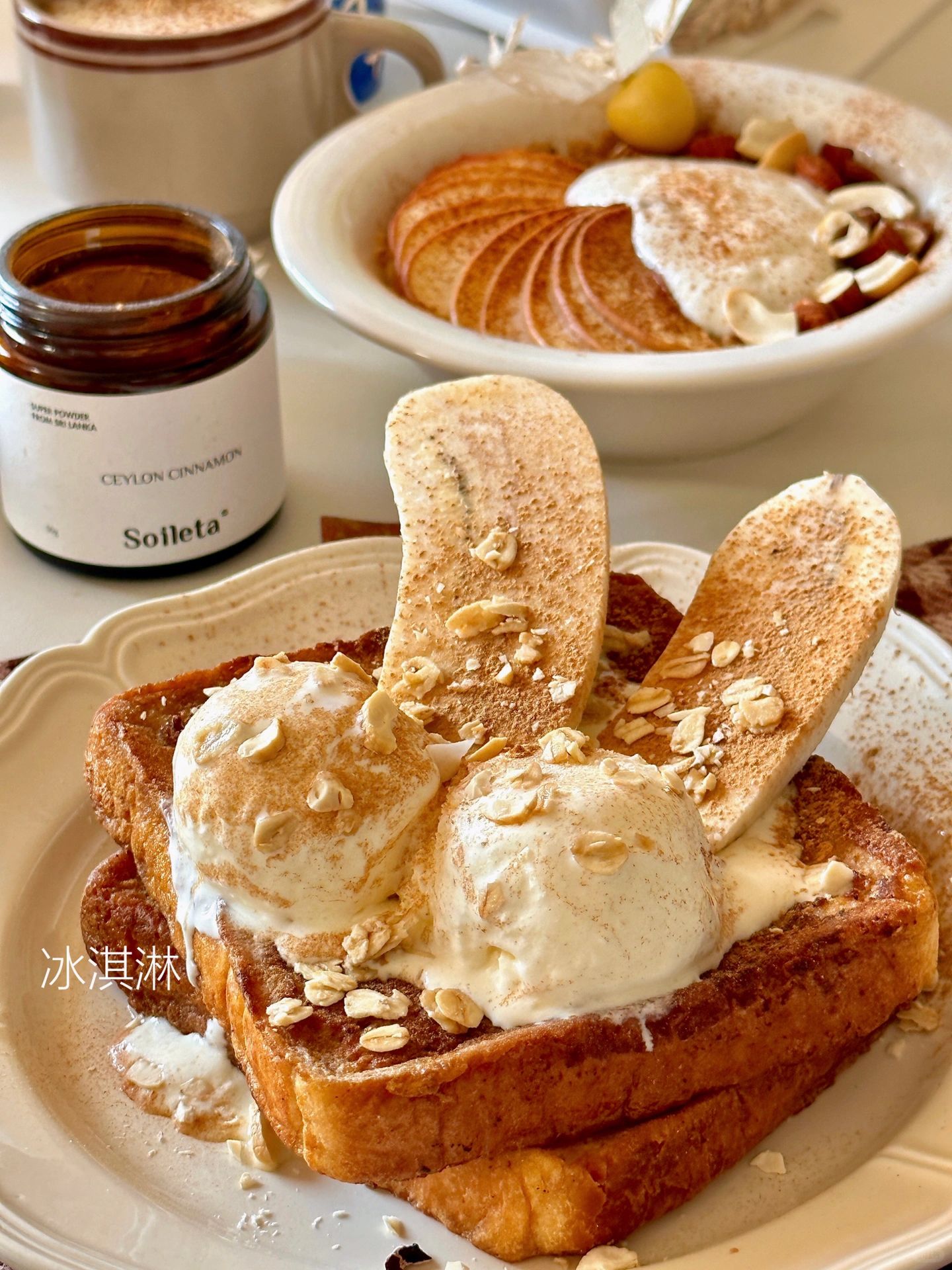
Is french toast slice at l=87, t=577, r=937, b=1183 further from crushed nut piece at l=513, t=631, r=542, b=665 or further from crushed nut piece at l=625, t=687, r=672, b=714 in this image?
crushed nut piece at l=513, t=631, r=542, b=665

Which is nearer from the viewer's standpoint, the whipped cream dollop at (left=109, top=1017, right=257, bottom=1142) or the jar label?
the whipped cream dollop at (left=109, top=1017, right=257, bottom=1142)

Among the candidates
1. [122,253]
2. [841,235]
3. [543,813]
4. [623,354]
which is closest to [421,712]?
[543,813]

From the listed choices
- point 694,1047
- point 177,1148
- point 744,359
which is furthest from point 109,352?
point 694,1047

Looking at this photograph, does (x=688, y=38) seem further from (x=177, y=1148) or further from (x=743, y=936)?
(x=177, y=1148)

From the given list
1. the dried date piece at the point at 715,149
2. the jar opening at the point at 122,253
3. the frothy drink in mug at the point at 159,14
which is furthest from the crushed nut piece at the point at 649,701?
the frothy drink in mug at the point at 159,14

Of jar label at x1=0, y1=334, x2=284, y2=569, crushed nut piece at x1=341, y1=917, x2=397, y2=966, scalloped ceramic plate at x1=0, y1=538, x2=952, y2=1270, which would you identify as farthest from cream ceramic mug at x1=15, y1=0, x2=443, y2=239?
crushed nut piece at x1=341, y1=917, x2=397, y2=966

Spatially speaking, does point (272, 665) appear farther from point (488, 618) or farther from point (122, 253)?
point (122, 253)
